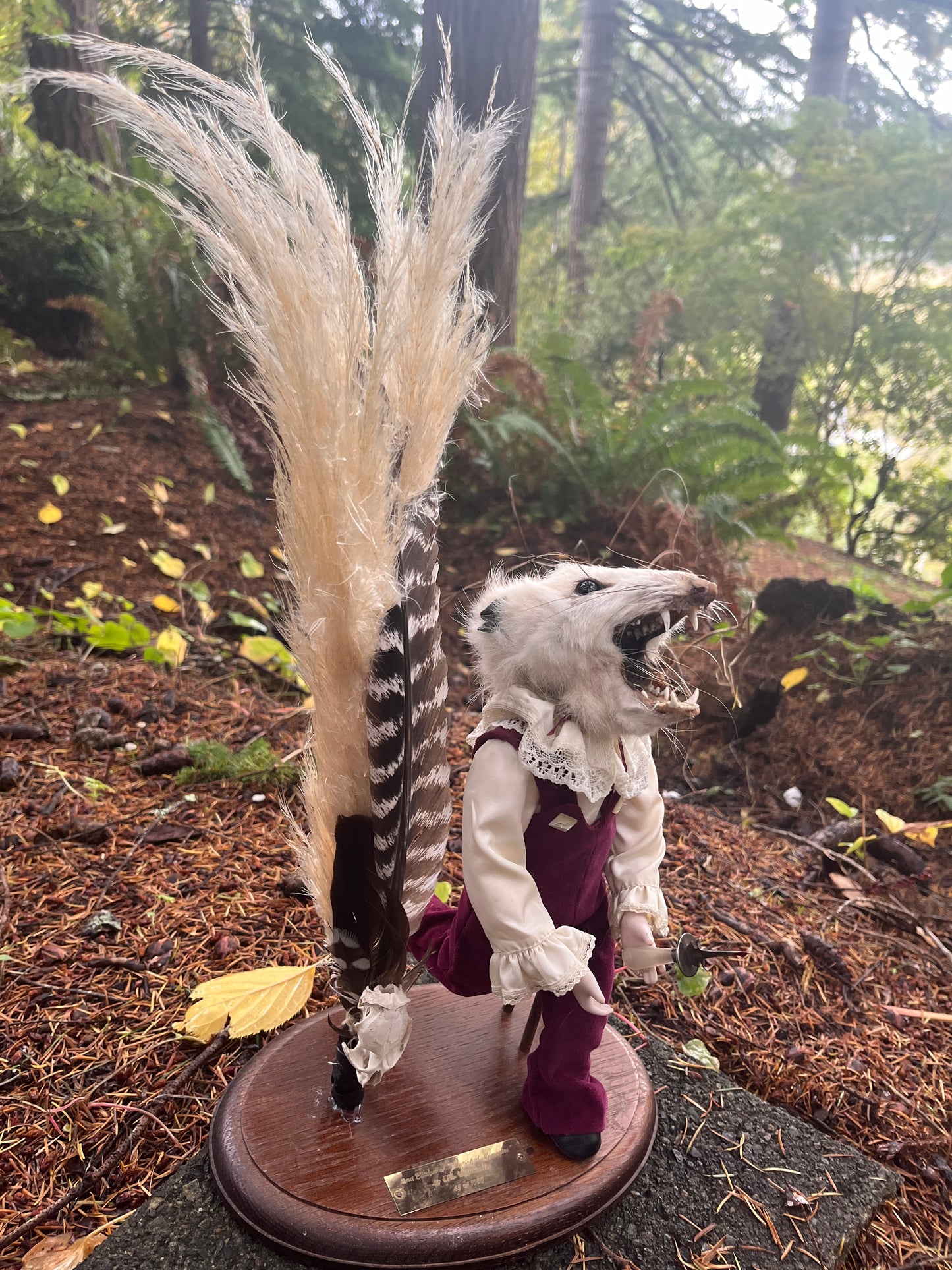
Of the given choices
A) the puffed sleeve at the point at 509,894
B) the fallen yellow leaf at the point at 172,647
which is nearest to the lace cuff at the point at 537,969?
the puffed sleeve at the point at 509,894

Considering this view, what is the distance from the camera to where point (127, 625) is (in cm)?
313

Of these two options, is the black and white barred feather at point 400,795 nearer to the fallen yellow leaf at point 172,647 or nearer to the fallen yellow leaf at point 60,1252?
the fallen yellow leaf at point 60,1252

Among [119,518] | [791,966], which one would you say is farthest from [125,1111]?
[119,518]

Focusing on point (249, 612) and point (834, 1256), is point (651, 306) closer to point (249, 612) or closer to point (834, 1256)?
point (249, 612)

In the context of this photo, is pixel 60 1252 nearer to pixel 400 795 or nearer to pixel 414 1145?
pixel 414 1145

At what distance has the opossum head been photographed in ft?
4.38

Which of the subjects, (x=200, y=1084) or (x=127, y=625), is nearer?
(x=200, y=1084)

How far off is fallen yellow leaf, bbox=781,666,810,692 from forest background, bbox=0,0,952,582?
0.87 meters

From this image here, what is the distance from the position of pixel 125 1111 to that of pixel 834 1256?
4.31 feet

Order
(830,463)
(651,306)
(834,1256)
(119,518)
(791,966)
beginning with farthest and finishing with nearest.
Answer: (651,306) < (830,463) < (119,518) < (791,966) < (834,1256)

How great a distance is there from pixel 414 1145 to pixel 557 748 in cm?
75

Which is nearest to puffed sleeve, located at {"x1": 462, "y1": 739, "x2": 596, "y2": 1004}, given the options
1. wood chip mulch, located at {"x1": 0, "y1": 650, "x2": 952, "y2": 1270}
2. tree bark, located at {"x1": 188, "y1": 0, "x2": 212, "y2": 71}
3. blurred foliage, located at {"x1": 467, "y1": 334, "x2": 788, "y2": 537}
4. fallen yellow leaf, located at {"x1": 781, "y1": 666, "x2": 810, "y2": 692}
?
wood chip mulch, located at {"x1": 0, "y1": 650, "x2": 952, "y2": 1270}

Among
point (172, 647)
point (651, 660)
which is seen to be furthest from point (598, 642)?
point (172, 647)

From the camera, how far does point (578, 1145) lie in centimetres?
140
